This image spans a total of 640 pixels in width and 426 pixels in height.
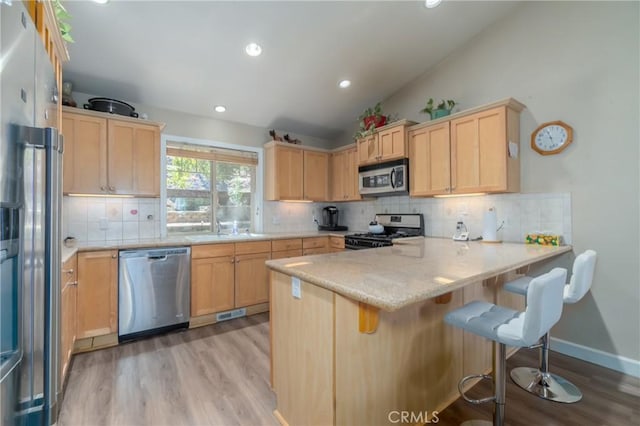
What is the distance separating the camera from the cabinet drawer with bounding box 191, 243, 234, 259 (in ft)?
10.1

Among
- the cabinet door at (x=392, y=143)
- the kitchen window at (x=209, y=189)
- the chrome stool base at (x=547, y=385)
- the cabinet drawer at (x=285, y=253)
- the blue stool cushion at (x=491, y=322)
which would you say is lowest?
the chrome stool base at (x=547, y=385)

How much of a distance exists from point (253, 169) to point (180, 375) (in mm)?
2856

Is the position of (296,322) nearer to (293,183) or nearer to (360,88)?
(293,183)

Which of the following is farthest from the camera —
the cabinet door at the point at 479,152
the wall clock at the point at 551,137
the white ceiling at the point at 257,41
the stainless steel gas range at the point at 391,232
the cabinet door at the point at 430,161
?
the stainless steel gas range at the point at 391,232

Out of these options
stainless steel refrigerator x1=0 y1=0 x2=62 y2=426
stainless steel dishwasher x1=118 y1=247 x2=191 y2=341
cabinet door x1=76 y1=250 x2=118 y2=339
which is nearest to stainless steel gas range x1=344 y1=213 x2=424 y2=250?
Answer: stainless steel dishwasher x1=118 y1=247 x2=191 y2=341

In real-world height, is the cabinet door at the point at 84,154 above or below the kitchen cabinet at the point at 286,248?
above

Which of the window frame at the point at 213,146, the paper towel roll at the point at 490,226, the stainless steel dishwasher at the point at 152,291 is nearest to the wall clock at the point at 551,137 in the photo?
the paper towel roll at the point at 490,226

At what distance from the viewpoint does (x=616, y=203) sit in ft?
7.37

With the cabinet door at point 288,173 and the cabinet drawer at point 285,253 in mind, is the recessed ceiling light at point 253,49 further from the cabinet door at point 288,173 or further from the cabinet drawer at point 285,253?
the cabinet drawer at point 285,253

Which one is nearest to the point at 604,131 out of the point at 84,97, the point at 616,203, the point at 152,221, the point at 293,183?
the point at 616,203

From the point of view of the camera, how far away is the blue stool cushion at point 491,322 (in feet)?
4.20

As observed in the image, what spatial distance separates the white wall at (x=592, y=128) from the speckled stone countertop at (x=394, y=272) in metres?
0.79

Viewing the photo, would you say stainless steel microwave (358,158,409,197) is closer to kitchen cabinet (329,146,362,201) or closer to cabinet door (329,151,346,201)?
kitchen cabinet (329,146,362,201)

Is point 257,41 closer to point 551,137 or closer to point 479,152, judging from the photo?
point 479,152
